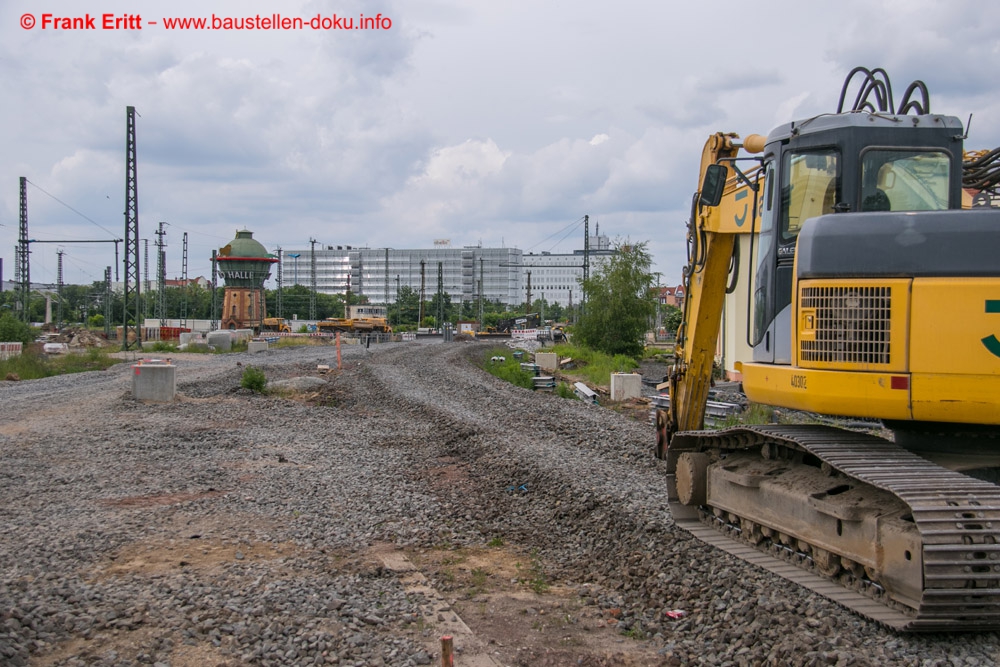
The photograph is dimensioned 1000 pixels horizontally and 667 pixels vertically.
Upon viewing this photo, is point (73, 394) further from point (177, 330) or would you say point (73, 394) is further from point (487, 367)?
point (177, 330)

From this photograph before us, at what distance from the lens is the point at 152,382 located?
65.3 feet

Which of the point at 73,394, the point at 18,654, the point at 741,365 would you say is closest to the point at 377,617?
the point at 18,654

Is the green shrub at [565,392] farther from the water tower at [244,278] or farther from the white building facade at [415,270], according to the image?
the white building facade at [415,270]

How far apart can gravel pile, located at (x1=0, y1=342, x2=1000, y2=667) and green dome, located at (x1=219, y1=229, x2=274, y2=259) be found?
235 feet

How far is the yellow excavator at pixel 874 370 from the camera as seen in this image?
495 cm

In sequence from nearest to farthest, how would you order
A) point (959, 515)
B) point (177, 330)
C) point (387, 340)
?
point (959, 515), point (177, 330), point (387, 340)

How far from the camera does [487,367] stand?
35.0 m

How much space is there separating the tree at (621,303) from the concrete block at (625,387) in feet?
59.3

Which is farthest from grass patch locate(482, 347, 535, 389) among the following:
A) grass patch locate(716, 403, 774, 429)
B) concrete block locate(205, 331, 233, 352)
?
concrete block locate(205, 331, 233, 352)

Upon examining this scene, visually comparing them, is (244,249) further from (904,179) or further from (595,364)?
(904,179)

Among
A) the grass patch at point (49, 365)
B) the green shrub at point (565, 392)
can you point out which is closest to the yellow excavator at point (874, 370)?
the green shrub at point (565, 392)

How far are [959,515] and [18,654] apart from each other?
17.9 feet

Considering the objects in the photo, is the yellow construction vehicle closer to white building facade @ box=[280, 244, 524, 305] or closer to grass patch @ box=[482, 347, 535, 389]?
grass patch @ box=[482, 347, 535, 389]

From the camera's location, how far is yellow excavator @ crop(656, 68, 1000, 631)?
16.3 ft
